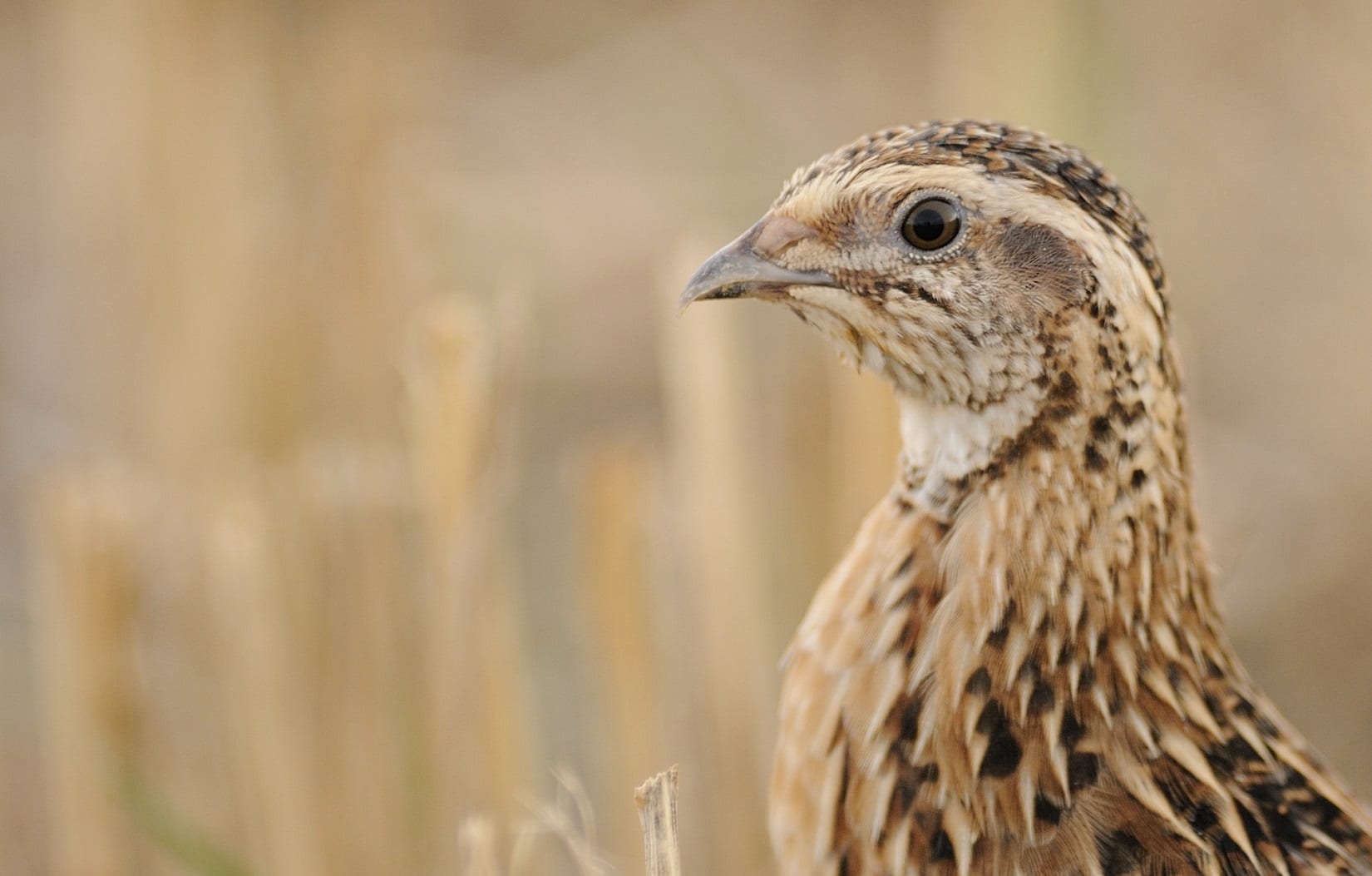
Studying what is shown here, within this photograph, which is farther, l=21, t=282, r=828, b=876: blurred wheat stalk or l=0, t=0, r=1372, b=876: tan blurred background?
l=0, t=0, r=1372, b=876: tan blurred background

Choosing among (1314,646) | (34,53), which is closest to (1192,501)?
(1314,646)

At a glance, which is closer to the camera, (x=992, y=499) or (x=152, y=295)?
(x=992, y=499)

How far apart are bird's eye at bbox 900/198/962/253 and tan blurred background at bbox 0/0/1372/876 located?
0.59m

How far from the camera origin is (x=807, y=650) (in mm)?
1977

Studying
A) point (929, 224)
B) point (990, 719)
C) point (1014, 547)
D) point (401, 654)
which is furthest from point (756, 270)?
point (401, 654)

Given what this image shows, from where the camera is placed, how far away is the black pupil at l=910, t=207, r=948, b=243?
1.79 m

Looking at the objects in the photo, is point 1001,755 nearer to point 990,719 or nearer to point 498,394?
point 990,719

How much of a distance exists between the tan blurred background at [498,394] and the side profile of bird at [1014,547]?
407mm

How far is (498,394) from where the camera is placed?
2.18 m

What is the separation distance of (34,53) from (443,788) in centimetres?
422

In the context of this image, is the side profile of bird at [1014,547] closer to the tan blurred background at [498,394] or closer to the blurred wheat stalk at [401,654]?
the tan blurred background at [498,394]

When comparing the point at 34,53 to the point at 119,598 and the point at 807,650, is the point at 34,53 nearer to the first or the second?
the point at 119,598

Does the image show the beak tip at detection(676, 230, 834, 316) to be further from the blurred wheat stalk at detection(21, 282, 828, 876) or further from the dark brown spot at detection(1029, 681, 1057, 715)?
the dark brown spot at detection(1029, 681, 1057, 715)

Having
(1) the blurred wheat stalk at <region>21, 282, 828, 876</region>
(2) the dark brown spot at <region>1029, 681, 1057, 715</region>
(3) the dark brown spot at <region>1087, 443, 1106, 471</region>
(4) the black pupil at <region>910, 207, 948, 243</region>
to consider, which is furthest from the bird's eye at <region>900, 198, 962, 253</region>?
(1) the blurred wheat stalk at <region>21, 282, 828, 876</region>
